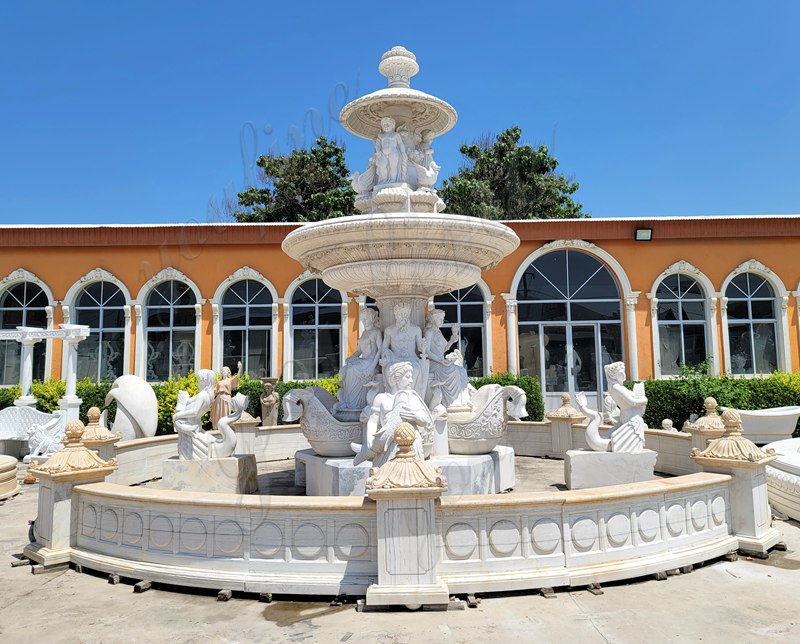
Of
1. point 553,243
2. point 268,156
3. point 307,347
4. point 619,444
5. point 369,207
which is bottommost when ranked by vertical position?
point 619,444

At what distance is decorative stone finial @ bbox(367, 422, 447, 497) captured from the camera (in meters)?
3.98

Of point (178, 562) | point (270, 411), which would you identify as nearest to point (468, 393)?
point (178, 562)

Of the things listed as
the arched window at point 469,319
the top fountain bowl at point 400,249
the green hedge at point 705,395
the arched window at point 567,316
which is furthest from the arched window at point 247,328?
the green hedge at point 705,395

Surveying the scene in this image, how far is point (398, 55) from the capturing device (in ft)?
25.4

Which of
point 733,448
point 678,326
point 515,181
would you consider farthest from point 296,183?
point 733,448

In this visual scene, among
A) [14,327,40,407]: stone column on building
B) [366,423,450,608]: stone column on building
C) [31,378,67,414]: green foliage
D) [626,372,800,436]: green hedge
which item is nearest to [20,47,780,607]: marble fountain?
[366,423,450,608]: stone column on building

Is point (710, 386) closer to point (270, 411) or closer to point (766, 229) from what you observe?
point (766, 229)

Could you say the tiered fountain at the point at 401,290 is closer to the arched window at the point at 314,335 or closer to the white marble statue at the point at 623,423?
the white marble statue at the point at 623,423

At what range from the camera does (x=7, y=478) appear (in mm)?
8195

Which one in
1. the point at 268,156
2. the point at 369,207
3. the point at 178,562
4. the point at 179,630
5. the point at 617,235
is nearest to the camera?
the point at 179,630

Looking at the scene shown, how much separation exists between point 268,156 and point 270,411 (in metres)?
19.2

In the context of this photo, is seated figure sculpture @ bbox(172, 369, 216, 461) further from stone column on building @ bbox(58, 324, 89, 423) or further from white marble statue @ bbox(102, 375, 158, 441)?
stone column on building @ bbox(58, 324, 89, 423)

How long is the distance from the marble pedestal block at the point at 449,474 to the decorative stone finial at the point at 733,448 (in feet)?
7.11

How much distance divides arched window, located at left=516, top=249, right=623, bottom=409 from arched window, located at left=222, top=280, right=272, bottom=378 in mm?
7412
